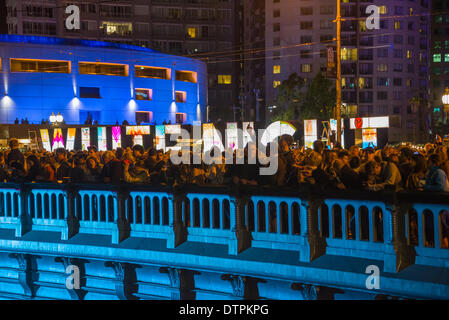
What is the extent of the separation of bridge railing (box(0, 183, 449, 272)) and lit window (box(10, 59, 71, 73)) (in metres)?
49.9

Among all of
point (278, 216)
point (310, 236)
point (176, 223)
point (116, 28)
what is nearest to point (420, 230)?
point (310, 236)

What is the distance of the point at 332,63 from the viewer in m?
28.2

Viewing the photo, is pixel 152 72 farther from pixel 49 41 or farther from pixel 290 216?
pixel 290 216

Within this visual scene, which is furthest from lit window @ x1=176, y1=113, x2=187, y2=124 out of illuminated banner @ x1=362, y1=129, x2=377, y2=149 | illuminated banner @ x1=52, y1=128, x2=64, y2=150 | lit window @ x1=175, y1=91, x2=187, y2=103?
illuminated banner @ x1=362, y1=129, x2=377, y2=149

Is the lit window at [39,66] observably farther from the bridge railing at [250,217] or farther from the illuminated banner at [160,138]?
the bridge railing at [250,217]

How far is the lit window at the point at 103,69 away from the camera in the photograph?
6203 cm

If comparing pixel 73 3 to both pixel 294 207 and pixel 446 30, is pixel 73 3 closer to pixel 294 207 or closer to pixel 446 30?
pixel 446 30

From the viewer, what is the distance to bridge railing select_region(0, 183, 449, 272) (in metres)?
7.72

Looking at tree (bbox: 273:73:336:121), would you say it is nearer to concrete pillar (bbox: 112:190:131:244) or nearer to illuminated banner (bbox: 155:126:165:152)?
illuminated banner (bbox: 155:126:165:152)

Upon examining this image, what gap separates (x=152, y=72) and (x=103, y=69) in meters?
6.57

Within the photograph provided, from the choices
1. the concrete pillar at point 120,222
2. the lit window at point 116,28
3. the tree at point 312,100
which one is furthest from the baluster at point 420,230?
the lit window at point 116,28

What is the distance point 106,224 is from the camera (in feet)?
36.6

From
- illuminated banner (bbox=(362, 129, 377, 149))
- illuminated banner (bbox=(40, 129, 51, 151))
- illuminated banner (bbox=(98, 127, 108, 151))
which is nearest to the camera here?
illuminated banner (bbox=(362, 129, 377, 149))
